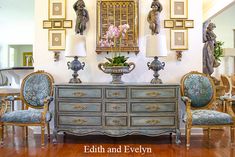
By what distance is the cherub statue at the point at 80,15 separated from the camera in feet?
12.8

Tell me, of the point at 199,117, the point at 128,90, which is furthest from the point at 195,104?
the point at 128,90

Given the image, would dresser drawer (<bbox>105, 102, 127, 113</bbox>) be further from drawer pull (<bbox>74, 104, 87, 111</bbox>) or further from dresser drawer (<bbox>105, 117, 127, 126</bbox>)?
drawer pull (<bbox>74, 104, 87, 111</bbox>)

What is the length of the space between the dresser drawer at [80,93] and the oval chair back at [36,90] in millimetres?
395

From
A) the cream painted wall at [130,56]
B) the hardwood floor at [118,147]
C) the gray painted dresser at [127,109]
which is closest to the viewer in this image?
the hardwood floor at [118,147]

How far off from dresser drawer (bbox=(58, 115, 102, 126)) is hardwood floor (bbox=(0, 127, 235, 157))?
29 cm

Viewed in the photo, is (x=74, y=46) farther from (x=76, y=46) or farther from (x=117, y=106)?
(x=117, y=106)

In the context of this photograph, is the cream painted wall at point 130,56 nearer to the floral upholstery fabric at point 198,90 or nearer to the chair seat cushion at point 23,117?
the floral upholstery fabric at point 198,90

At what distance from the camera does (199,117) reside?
3.32 metres

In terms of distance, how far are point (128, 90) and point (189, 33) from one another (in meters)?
1.42

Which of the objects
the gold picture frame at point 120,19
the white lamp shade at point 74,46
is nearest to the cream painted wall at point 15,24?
the gold picture frame at point 120,19

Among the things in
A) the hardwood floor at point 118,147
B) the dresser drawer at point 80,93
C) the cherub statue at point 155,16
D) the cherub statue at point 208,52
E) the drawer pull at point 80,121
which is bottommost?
the hardwood floor at point 118,147

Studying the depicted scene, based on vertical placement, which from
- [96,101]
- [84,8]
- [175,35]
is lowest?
[96,101]

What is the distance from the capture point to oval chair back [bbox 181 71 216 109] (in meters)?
3.75

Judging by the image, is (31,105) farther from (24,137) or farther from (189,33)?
(189,33)
